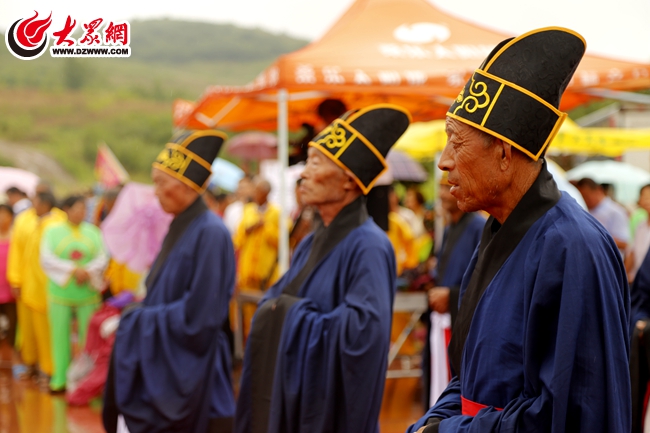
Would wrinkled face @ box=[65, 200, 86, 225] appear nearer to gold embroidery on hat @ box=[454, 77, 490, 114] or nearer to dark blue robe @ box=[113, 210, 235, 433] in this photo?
dark blue robe @ box=[113, 210, 235, 433]

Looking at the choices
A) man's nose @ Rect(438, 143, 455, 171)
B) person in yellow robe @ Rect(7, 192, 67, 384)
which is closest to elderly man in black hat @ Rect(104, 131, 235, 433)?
man's nose @ Rect(438, 143, 455, 171)

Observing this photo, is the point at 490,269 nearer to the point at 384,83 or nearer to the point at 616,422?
the point at 616,422

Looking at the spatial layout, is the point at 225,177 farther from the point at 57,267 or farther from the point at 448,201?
the point at 448,201

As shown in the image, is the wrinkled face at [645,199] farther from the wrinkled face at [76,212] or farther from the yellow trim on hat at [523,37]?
the wrinkled face at [76,212]

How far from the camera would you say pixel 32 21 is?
341 cm

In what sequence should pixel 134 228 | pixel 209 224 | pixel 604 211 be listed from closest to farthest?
pixel 209 224 → pixel 134 228 → pixel 604 211

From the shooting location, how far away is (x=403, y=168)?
11.2 meters

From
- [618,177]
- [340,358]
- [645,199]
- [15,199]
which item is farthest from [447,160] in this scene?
[15,199]

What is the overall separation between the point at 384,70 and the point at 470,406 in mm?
4512

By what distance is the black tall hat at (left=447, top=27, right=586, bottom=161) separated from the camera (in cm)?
179

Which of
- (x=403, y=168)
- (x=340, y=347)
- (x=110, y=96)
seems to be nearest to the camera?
(x=340, y=347)

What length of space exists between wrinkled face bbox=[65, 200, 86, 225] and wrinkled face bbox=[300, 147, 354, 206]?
4612mm

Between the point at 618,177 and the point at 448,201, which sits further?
the point at 618,177

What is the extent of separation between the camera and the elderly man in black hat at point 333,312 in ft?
10.0
